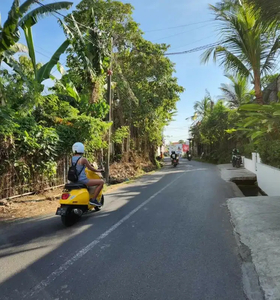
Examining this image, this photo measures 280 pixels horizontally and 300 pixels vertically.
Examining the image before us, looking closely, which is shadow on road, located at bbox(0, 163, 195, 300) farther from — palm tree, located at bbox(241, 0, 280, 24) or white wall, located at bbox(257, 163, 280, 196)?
palm tree, located at bbox(241, 0, 280, 24)

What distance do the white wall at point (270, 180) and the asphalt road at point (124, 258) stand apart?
316 cm

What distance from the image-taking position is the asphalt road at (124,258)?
128 inches

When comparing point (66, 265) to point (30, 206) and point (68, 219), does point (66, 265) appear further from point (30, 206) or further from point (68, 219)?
point (30, 206)

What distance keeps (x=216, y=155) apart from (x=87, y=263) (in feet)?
103

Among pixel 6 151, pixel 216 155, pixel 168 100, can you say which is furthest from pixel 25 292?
pixel 216 155

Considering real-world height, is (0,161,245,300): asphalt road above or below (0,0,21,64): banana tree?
below

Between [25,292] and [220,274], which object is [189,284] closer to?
[220,274]

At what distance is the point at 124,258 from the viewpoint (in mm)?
4211

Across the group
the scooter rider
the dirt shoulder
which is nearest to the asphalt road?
the dirt shoulder

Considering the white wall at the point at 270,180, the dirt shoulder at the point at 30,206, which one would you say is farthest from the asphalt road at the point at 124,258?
the white wall at the point at 270,180

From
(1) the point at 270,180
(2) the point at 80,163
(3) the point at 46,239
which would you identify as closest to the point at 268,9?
(2) the point at 80,163

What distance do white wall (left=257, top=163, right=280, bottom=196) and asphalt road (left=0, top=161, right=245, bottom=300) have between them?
3.16 m

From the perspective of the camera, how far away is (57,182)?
10.8m

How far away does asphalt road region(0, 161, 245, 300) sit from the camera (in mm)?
3262
